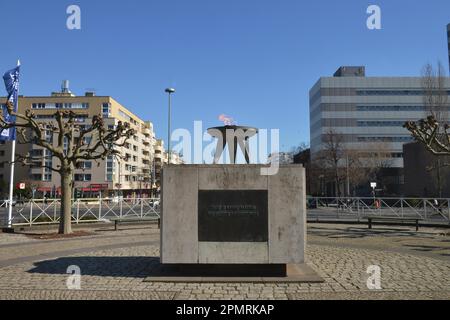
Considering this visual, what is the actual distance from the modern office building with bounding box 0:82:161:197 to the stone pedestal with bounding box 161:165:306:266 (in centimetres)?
6982

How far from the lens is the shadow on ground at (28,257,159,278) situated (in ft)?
31.8

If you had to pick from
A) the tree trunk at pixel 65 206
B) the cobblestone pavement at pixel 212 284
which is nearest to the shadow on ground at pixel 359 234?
the cobblestone pavement at pixel 212 284

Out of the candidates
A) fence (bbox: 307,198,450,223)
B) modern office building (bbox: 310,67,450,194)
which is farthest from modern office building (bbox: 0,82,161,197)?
fence (bbox: 307,198,450,223)

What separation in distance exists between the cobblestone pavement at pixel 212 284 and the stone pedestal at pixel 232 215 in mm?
869

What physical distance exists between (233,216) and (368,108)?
84.7 meters

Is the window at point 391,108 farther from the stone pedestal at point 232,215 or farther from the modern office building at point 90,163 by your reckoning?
the stone pedestal at point 232,215

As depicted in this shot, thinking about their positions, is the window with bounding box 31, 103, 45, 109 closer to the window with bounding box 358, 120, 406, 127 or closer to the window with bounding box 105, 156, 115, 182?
the window with bounding box 105, 156, 115, 182

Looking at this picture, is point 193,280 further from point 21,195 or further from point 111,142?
point 21,195

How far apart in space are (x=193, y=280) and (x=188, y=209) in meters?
1.52

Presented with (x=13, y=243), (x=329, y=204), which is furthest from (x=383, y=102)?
(x=13, y=243)

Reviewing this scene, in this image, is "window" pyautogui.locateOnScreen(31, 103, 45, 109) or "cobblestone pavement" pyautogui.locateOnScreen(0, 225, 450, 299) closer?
"cobblestone pavement" pyautogui.locateOnScreen(0, 225, 450, 299)

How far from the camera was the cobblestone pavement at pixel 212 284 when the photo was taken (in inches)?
302

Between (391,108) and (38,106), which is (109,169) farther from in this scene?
(391,108)

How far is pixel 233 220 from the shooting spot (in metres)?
9.30
